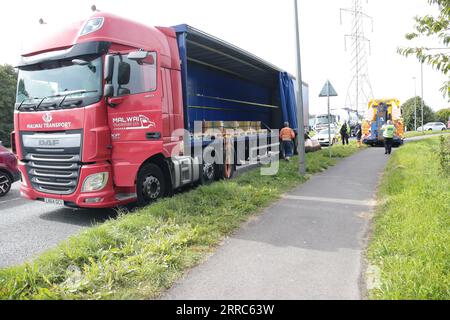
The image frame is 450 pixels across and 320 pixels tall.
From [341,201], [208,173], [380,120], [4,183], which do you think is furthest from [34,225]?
[380,120]

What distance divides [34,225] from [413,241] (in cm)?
558

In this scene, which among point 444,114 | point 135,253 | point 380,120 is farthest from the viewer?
point 380,120

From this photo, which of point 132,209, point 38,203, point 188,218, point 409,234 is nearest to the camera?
point 409,234

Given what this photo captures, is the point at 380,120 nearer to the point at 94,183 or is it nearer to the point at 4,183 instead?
the point at 94,183

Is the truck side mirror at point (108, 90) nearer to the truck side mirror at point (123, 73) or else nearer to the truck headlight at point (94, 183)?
the truck side mirror at point (123, 73)

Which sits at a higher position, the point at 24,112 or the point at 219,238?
the point at 24,112

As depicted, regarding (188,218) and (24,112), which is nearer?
(188,218)

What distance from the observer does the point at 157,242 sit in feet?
13.6

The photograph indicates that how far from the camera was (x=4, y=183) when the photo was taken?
8.35 m

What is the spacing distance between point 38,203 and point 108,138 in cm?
298
